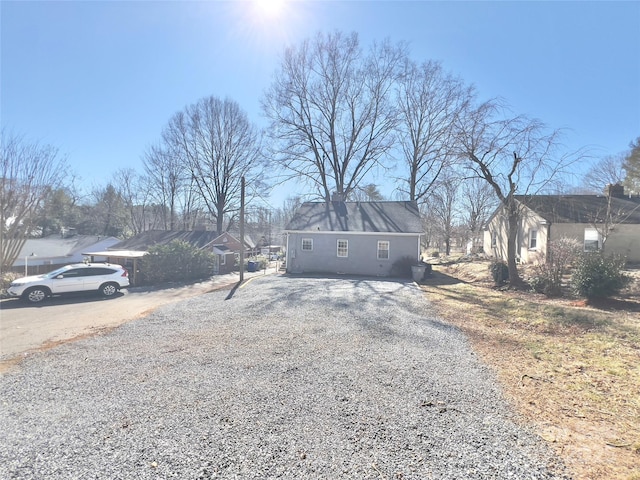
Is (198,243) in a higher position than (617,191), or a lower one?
lower

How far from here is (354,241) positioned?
2014 centimetres

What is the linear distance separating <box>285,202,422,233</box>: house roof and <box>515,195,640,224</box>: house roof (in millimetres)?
6502

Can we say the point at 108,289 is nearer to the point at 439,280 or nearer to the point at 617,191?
the point at 439,280

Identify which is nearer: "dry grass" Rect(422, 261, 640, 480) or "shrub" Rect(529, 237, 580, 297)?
"dry grass" Rect(422, 261, 640, 480)

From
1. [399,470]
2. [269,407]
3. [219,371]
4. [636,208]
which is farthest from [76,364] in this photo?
[636,208]

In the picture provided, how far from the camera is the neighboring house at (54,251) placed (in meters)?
24.3

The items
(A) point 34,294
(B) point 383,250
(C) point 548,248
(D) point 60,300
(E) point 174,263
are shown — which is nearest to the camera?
(C) point 548,248

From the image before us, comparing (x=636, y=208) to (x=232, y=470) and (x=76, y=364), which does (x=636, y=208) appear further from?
Answer: (x=76, y=364)

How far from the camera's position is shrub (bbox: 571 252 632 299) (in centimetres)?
925

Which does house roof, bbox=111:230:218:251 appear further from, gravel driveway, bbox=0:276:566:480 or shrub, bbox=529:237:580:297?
shrub, bbox=529:237:580:297

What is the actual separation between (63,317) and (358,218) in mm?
16268

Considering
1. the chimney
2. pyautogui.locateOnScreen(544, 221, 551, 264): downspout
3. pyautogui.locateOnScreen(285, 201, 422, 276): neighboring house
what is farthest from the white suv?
the chimney

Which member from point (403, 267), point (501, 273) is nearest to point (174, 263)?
point (403, 267)

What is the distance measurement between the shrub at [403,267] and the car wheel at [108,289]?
49.7 ft
